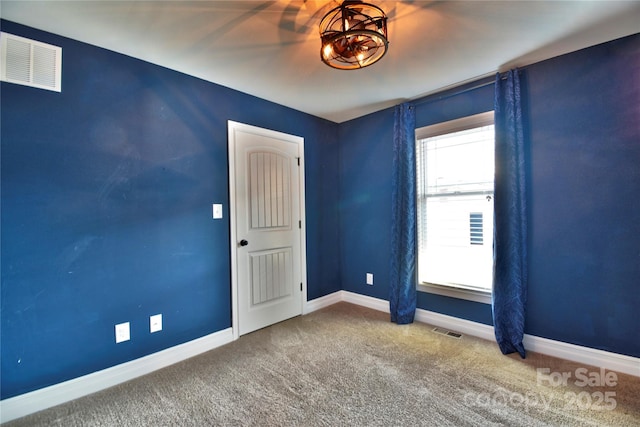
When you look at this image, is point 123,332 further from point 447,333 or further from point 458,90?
point 458,90

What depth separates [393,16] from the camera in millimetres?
1709

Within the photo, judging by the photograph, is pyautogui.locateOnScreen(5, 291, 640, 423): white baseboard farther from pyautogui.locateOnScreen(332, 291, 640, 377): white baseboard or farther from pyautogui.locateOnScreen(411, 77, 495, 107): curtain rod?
pyautogui.locateOnScreen(411, 77, 495, 107): curtain rod

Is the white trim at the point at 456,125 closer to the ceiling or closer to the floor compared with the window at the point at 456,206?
closer to the ceiling

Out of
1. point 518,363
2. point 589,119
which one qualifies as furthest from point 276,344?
point 589,119

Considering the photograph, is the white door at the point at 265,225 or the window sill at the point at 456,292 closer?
the window sill at the point at 456,292

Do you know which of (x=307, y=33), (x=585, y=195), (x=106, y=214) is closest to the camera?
(x=307, y=33)

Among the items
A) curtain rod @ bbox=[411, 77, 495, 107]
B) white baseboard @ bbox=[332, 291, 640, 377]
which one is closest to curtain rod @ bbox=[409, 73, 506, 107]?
curtain rod @ bbox=[411, 77, 495, 107]

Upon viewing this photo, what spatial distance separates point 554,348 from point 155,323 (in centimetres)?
324

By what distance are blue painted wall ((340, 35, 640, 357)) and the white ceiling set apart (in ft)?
0.80

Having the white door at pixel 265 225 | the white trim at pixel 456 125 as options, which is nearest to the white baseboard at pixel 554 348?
the white door at pixel 265 225

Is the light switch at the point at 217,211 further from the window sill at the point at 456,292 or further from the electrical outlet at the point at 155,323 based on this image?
the window sill at the point at 456,292

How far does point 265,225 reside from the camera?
2943mm

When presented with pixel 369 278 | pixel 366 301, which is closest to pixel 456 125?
pixel 369 278

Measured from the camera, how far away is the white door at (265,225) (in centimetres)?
270
